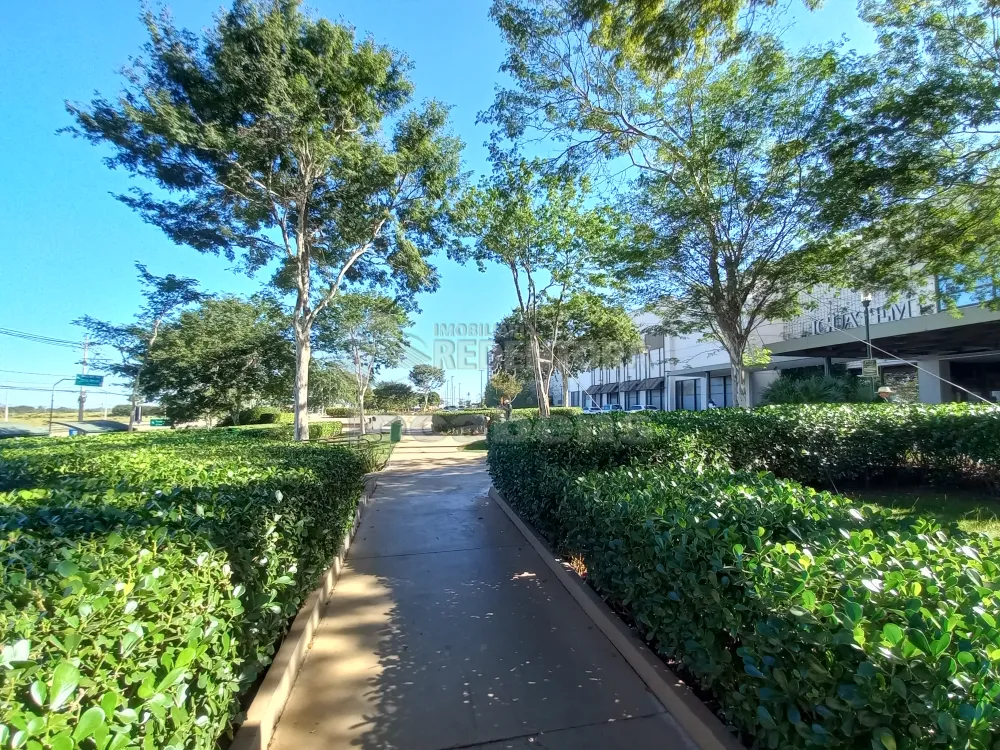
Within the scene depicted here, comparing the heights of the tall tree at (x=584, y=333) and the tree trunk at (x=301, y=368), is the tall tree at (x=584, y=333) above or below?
above

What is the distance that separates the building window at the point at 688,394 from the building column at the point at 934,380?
1257cm

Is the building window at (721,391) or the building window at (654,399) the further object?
the building window at (654,399)

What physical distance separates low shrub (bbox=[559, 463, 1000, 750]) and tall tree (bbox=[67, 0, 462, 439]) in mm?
9851

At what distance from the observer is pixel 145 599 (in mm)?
1556

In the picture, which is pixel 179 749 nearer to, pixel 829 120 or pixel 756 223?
pixel 829 120

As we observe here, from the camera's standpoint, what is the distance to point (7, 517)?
2.38 metres

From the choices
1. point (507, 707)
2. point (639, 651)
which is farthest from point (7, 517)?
point (639, 651)

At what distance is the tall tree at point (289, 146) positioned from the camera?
8.84m

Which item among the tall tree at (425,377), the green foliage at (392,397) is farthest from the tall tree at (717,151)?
the tall tree at (425,377)

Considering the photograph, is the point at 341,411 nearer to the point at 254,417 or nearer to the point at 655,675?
the point at 254,417

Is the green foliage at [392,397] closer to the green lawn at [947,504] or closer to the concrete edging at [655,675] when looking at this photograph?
the green lawn at [947,504]

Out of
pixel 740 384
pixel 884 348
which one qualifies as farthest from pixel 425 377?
pixel 740 384

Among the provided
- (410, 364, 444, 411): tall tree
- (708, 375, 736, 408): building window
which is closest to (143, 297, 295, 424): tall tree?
(708, 375, 736, 408): building window

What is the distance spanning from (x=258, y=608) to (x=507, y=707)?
1426 millimetres
